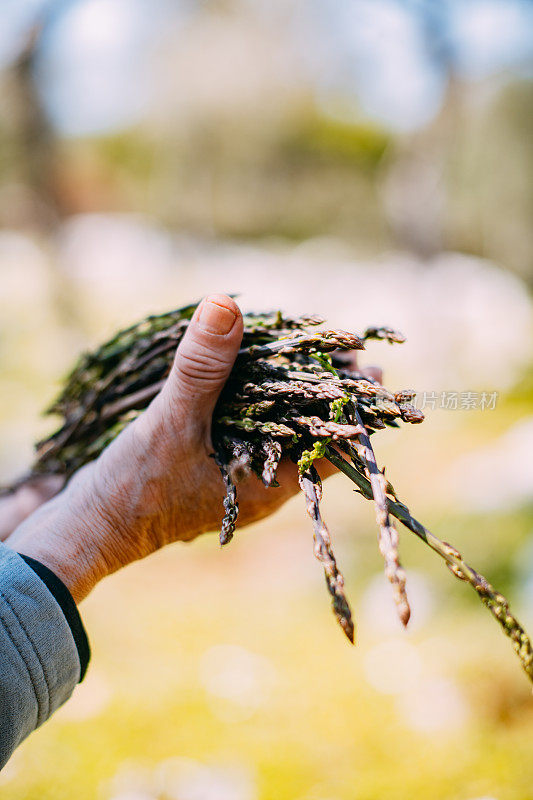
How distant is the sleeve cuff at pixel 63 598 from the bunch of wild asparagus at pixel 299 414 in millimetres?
335

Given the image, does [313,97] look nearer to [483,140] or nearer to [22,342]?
[483,140]

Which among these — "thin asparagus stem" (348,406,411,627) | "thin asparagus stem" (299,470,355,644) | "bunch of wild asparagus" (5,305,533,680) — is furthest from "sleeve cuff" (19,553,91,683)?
"thin asparagus stem" (348,406,411,627)

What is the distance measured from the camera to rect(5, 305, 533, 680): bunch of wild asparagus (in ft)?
2.76

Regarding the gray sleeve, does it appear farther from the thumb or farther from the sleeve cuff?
the thumb

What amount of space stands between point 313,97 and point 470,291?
5667mm

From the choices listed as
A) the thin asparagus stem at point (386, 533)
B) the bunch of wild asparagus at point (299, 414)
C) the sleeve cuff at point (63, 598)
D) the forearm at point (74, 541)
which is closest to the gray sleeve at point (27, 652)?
the sleeve cuff at point (63, 598)

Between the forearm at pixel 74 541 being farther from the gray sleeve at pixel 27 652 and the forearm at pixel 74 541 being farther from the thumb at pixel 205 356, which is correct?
the thumb at pixel 205 356

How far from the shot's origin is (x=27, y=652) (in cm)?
94

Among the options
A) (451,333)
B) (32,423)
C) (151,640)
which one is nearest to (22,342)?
(32,423)

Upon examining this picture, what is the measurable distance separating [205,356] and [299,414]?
0.67 ft

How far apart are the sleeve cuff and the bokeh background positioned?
37.7 inches

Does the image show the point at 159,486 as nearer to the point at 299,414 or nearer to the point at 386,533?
the point at 299,414

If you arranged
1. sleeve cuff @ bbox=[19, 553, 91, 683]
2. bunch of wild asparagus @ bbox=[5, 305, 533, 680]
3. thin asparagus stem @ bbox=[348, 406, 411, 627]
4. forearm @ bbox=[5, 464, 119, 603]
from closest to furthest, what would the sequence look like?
thin asparagus stem @ bbox=[348, 406, 411, 627], bunch of wild asparagus @ bbox=[5, 305, 533, 680], sleeve cuff @ bbox=[19, 553, 91, 683], forearm @ bbox=[5, 464, 119, 603]

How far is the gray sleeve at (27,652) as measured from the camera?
92cm
